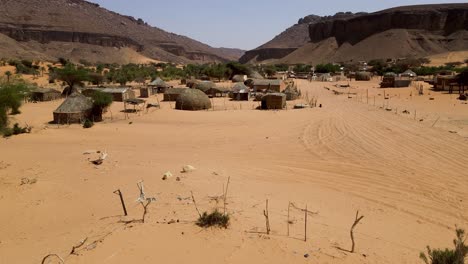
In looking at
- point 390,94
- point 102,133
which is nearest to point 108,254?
point 102,133

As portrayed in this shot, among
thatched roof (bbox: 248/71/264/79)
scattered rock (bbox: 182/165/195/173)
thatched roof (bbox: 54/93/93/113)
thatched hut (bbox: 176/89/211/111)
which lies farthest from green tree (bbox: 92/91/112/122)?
thatched roof (bbox: 248/71/264/79)

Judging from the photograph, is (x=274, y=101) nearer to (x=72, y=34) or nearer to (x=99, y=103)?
(x=99, y=103)

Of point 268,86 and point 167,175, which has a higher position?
point 268,86

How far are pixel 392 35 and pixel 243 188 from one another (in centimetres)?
9872

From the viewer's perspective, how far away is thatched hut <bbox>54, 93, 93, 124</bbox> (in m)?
Result: 21.1

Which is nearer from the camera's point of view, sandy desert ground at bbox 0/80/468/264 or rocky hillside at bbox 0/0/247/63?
sandy desert ground at bbox 0/80/468/264

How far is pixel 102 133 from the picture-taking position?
18703 mm

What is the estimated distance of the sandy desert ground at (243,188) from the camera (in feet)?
22.8

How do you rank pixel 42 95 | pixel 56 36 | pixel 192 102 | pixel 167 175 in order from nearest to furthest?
pixel 167 175 < pixel 192 102 < pixel 42 95 < pixel 56 36

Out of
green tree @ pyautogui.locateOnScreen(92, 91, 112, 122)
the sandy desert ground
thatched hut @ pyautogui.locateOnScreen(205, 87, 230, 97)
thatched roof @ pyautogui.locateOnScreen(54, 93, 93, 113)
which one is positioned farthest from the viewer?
thatched hut @ pyautogui.locateOnScreen(205, 87, 230, 97)

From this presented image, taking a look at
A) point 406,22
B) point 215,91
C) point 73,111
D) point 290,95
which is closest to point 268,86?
A: point 215,91

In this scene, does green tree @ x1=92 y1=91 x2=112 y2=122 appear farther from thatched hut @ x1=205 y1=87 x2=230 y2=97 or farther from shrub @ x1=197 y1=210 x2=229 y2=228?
shrub @ x1=197 y1=210 x2=229 y2=228

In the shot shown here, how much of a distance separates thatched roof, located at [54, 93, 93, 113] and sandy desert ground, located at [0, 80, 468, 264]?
1.35 meters

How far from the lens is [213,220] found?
7.62 m
